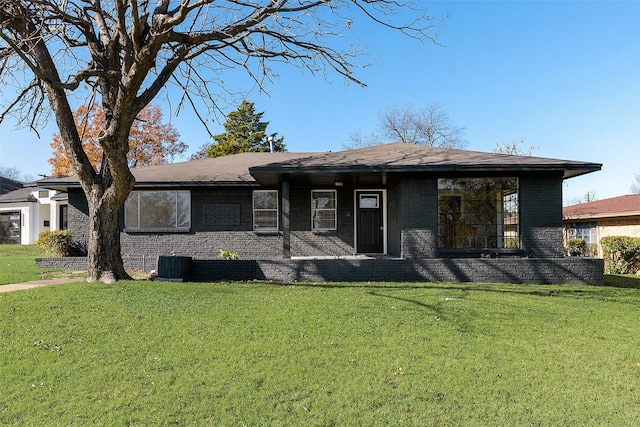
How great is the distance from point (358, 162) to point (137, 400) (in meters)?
8.86

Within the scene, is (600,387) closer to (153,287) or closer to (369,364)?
(369,364)

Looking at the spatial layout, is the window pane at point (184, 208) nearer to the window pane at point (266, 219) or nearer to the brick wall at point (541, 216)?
the window pane at point (266, 219)

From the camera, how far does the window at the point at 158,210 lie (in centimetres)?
1456

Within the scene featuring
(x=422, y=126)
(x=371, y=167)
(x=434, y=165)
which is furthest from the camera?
(x=422, y=126)

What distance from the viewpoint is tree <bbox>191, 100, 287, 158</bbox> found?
120 ft

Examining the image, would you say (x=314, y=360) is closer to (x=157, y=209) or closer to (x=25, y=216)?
(x=157, y=209)

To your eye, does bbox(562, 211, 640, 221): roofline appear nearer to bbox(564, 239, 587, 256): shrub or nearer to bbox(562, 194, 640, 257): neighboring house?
bbox(562, 194, 640, 257): neighboring house

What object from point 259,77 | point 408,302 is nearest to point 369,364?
point 408,302

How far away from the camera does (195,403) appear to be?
3.81 meters

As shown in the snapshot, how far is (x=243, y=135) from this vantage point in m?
38.1

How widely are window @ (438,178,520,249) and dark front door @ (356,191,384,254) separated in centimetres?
309

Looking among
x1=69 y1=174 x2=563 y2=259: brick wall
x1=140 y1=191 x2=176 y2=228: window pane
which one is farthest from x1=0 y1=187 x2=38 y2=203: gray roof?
x1=140 y1=191 x2=176 y2=228: window pane

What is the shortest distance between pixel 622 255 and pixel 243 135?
3009cm

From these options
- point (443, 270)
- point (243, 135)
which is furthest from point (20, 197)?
point (443, 270)
